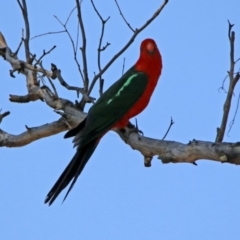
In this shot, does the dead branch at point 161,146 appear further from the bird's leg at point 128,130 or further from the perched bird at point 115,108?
the perched bird at point 115,108

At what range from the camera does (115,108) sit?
19.9ft

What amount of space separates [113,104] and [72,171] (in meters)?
0.94

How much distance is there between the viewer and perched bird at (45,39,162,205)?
17.9 ft

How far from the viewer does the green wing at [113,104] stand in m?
5.62

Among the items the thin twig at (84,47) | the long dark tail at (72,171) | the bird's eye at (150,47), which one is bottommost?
the long dark tail at (72,171)

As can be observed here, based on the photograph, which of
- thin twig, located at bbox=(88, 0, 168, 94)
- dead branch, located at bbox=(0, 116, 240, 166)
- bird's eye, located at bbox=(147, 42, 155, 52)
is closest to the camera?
dead branch, located at bbox=(0, 116, 240, 166)

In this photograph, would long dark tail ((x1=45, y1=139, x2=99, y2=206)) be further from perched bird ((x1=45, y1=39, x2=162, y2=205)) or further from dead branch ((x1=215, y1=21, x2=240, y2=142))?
dead branch ((x1=215, y1=21, x2=240, y2=142))

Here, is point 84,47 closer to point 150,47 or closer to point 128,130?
point 128,130

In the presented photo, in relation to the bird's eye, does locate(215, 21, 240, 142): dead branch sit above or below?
below

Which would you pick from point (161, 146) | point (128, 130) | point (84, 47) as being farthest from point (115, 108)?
point (161, 146)

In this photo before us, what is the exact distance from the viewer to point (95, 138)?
18.6ft

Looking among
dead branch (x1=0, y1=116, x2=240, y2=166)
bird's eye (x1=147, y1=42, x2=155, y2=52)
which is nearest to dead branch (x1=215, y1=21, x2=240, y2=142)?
dead branch (x1=0, y1=116, x2=240, y2=166)

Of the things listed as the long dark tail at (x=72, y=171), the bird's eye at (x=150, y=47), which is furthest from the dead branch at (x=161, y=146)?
the bird's eye at (x=150, y=47)

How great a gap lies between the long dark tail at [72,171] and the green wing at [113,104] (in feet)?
0.28
